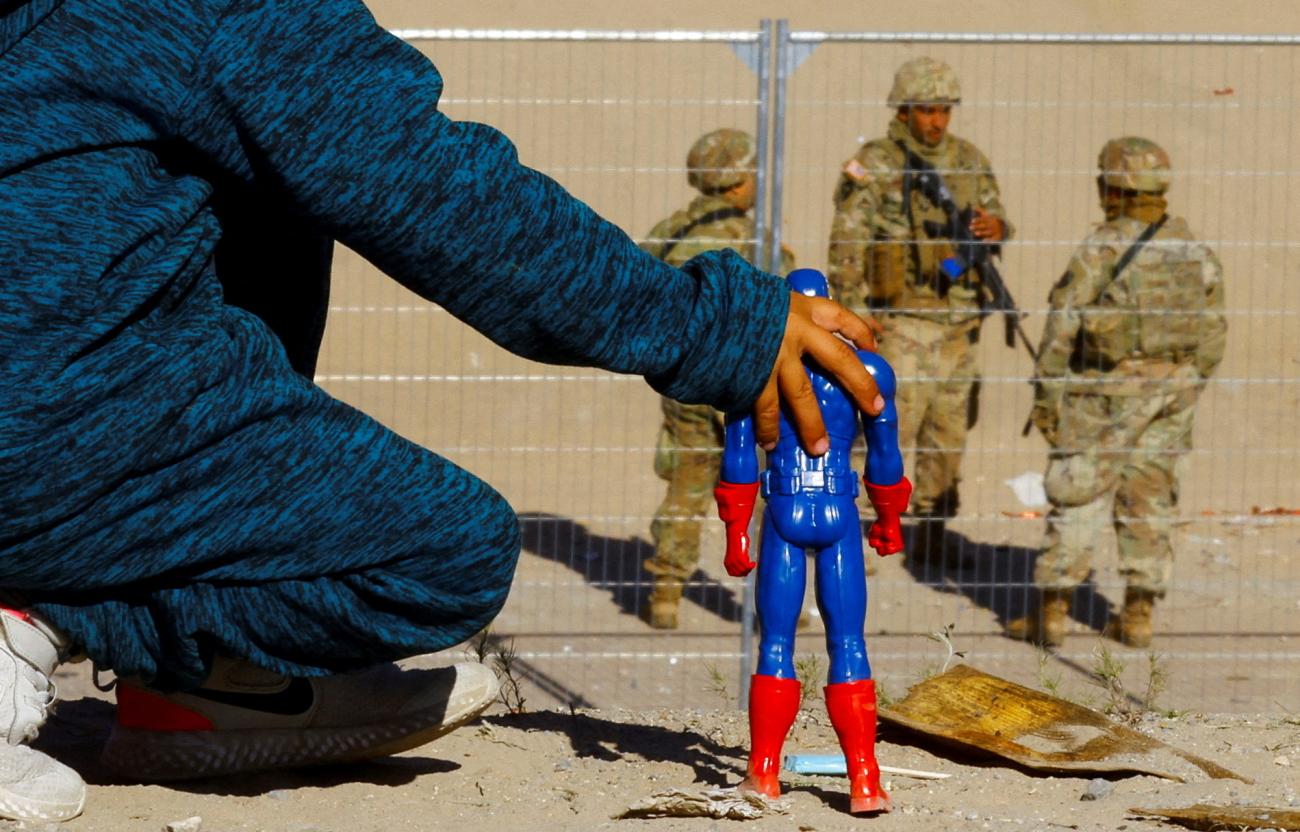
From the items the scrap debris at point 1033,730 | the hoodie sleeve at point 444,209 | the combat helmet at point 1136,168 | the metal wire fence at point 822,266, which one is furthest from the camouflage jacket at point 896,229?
the hoodie sleeve at point 444,209

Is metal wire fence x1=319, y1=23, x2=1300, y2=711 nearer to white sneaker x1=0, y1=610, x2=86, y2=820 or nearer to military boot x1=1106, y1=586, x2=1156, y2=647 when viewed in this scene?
military boot x1=1106, y1=586, x2=1156, y2=647

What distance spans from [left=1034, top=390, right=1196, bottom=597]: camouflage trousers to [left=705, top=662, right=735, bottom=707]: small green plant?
1.85 meters

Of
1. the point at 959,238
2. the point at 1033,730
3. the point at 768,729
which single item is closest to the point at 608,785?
the point at 768,729

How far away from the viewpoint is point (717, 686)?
231 inches

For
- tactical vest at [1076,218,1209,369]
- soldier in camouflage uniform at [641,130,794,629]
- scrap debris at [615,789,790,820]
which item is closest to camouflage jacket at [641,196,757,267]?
soldier in camouflage uniform at [641,130,794,629]

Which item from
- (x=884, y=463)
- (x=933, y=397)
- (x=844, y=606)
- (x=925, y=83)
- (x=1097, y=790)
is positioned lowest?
(x=1097, y=790)

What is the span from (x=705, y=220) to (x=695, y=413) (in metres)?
0.88

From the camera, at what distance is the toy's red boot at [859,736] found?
Result: 11.9ft

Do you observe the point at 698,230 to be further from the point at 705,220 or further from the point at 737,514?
the point at 737,514

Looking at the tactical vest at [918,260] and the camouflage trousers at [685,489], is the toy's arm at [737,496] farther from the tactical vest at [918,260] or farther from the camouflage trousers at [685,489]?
the tactical vest at [918,260]

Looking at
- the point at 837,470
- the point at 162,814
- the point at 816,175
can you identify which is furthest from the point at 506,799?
the point at 816,175

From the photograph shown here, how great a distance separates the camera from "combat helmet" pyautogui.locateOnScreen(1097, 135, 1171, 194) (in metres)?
7.84

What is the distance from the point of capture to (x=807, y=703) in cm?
512

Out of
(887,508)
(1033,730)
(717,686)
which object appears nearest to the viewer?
(887,508)
